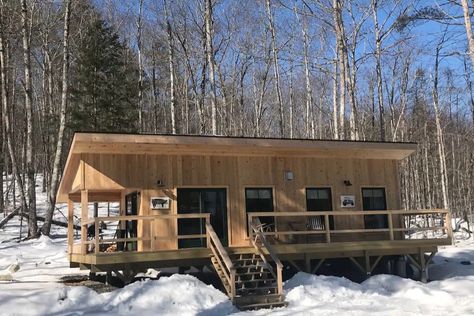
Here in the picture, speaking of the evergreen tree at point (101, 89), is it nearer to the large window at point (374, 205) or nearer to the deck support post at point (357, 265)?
the large window at point (374, 205)

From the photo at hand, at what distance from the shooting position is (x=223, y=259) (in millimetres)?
11469

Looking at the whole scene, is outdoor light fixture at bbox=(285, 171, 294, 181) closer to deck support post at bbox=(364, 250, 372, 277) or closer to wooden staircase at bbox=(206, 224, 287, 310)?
wooden staircase at bbox=(206, 224, 287, 310)

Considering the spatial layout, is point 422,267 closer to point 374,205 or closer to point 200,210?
point 374,205

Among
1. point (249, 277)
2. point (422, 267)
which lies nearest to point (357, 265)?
point (422, 267)

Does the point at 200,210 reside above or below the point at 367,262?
above

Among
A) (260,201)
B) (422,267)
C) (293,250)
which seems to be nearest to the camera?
(293,250)

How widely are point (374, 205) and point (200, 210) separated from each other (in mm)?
5555

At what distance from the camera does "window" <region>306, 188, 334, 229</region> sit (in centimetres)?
1487

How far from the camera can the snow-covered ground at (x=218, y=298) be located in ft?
33.3

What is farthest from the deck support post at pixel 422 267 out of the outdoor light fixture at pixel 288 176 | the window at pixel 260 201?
the window at pixel 260 201

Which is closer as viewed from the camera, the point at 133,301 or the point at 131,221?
the point at 133,301

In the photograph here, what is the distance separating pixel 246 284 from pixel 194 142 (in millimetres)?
3695

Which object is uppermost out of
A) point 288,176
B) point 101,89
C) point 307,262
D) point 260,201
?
point 101,89

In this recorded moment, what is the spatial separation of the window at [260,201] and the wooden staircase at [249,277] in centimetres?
116
